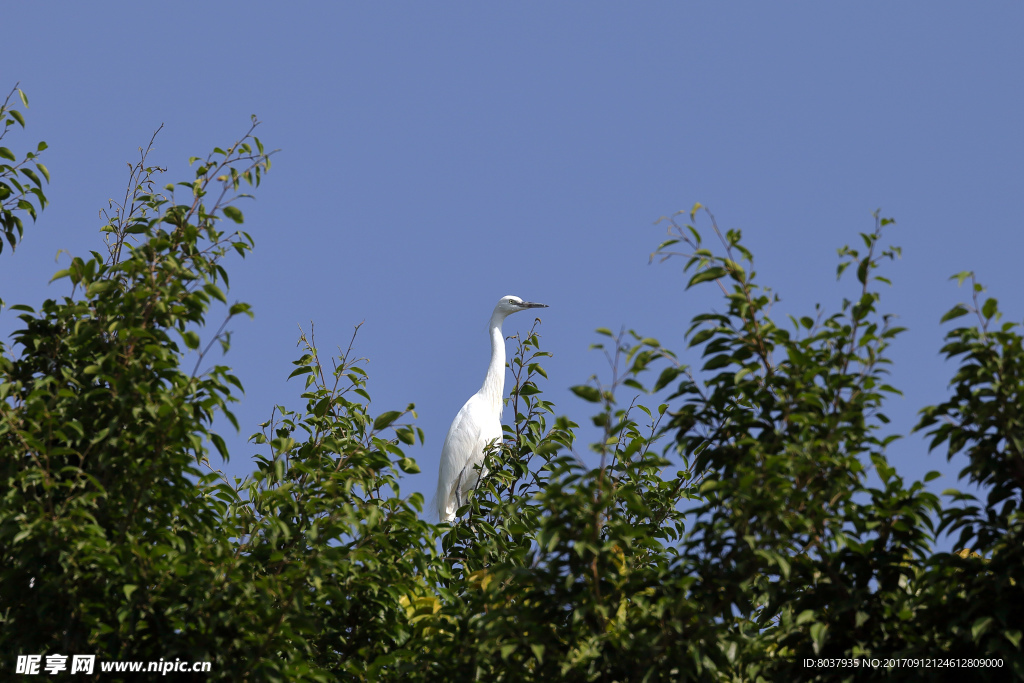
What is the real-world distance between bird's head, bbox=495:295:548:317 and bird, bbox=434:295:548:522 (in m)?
0.25

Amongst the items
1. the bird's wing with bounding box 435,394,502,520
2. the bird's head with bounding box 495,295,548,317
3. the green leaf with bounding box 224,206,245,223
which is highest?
the bird's head with bounding box 495,295,548,317

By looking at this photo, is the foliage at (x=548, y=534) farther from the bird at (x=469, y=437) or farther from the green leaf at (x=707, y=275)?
the bird at (x=469, y=437)

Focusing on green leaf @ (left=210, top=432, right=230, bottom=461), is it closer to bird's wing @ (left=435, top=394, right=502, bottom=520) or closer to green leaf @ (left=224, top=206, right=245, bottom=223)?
green leaf @ (left=224, top=206, right=245, bottom=223)

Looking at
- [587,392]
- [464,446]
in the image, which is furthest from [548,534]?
[464,446]

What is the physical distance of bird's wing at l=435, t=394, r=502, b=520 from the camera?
10.5 meters

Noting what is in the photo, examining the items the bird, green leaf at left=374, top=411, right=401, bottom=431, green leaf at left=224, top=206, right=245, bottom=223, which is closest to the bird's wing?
the bird

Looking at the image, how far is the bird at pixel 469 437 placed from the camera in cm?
1047

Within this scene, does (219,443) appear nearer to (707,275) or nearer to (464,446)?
(707,275)

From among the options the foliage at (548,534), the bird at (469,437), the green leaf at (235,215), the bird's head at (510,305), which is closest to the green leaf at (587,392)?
the foliage at (548,534)

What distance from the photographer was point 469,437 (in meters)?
10.5

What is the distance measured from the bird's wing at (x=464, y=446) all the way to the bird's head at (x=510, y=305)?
1093 mm

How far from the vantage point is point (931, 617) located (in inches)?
150

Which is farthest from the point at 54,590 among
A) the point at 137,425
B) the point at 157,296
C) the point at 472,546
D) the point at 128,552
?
the point at 472,546

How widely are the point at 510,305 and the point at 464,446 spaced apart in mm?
1823
